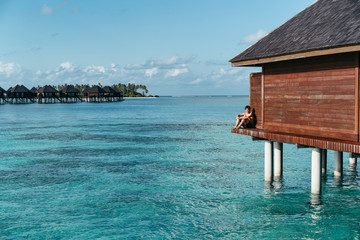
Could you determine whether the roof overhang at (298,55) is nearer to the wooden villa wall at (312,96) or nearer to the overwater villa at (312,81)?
the overwater villa at (312,81)

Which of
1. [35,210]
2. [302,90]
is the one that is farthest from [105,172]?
[302,90]

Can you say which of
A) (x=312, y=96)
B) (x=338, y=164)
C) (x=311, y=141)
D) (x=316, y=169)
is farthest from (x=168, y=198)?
(x=338, y=164)

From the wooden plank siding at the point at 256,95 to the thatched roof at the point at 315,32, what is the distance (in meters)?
0.96

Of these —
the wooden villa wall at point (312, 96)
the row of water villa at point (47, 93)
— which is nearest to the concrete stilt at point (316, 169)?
the wooden villa wall at point (312, 96)

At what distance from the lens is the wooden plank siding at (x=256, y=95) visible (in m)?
15.7

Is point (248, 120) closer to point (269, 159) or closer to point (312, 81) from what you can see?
point (269, 159)

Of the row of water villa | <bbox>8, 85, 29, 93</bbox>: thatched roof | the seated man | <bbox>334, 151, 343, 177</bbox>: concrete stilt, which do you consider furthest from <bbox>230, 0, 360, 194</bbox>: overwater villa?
<bbox>8, 85, 29, 93</bbox>: thatched roof

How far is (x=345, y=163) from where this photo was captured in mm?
23125

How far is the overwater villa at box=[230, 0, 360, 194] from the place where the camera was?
37.6 ft

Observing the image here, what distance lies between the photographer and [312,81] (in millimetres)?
12914

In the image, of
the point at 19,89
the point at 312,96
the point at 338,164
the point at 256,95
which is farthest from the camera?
the point at 19,89

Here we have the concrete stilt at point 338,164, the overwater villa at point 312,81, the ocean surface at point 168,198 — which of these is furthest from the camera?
the concrete stilt at point 338,164

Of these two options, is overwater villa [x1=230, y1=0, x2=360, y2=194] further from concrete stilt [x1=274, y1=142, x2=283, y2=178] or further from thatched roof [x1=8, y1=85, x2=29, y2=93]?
thatched roof [x1=8, y1=85, x2=29, y2=93]

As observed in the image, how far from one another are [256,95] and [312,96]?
10.8 feet
